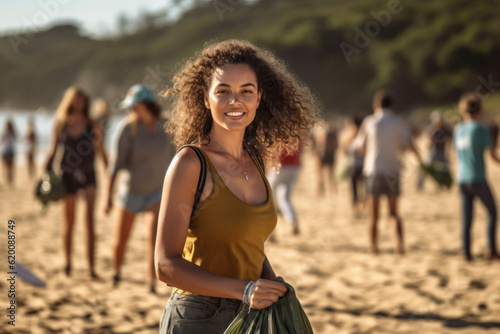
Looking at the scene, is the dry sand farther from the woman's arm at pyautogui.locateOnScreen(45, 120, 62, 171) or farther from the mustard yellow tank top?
the mustard yellow tank top

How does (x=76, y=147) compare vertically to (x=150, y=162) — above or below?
above

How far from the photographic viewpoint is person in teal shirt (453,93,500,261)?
19.0 ft

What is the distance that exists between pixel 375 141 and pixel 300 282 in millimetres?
1983

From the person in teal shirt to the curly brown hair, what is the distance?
4211 millimetres

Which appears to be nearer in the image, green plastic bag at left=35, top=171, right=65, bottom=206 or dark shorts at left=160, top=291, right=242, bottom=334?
dark shorts at left=160, top=291, right=242, bottom=334

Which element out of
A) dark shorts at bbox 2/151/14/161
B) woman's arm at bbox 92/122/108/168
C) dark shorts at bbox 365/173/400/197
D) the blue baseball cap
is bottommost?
dark shorts at bbox 365/173/400/197

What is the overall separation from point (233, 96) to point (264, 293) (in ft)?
2.14

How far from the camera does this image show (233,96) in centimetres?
173

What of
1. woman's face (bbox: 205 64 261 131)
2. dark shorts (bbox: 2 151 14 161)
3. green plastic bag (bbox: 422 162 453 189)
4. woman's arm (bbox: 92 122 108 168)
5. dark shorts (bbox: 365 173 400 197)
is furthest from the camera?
dark shorts (bbox: 2 151 14 161)

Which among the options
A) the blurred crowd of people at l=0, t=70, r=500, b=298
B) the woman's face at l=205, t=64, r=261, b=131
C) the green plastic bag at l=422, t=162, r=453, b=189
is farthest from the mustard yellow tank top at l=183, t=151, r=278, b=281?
the green plastic bag at l=422, t=162, r=453, b=189

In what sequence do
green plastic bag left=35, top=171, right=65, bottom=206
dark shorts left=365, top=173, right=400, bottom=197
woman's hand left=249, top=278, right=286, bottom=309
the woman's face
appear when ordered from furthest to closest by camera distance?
dark shorts left=365, top=173, right=400, bottom=197 → green plastic bag left=35, top=171, right=65, bottom=206 → the woman's face → woman's hand left=249, top=278, right=286, bottom=309

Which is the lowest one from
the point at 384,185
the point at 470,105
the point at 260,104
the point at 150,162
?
the point at 384,185

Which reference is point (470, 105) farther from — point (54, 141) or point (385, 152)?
point (54, 141)

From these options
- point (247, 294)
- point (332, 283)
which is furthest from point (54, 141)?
point (247, 294)
